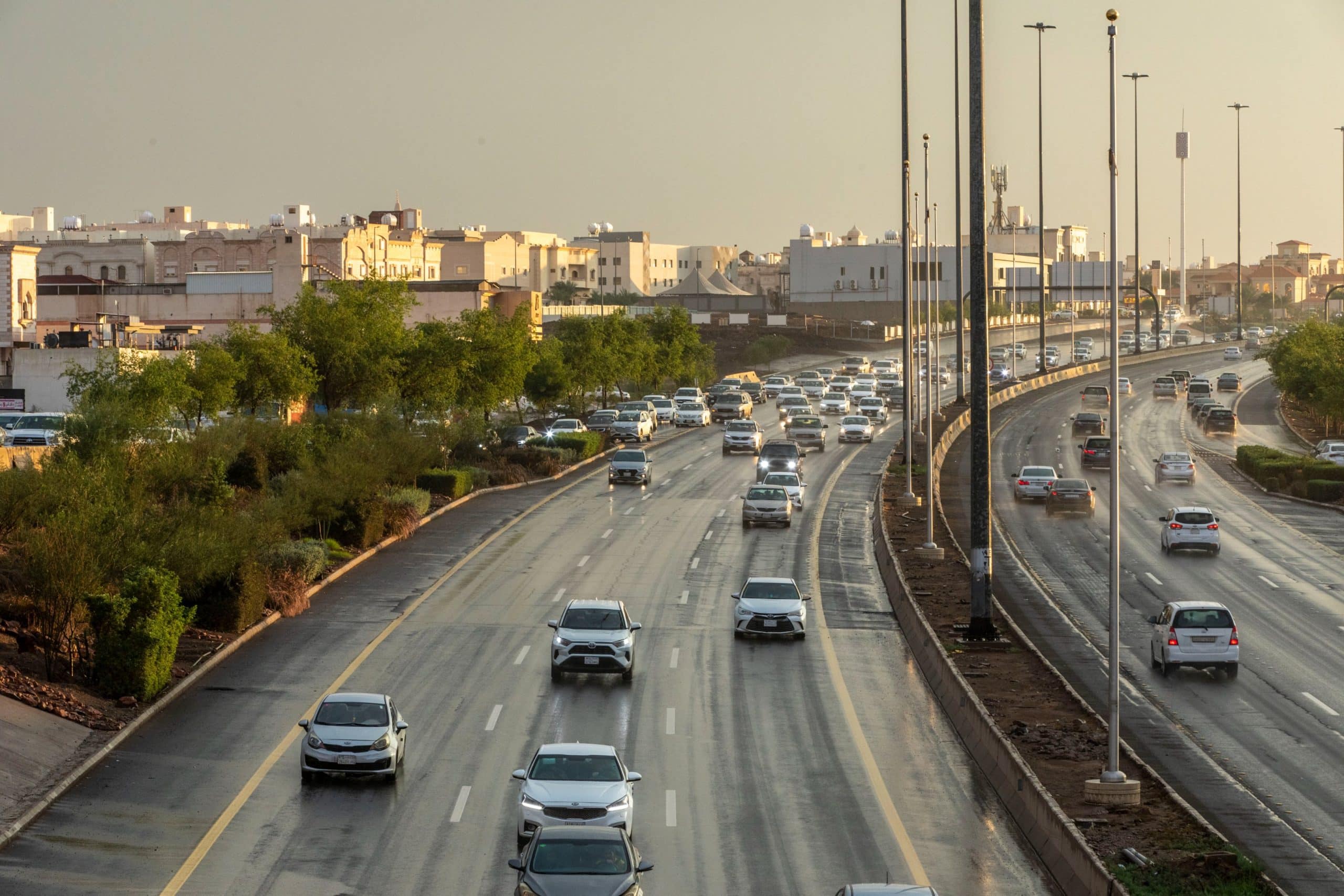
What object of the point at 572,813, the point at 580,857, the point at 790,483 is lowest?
the point at 790,483

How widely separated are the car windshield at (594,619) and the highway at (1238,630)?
9.24 meters

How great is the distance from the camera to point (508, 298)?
125062 millimetres

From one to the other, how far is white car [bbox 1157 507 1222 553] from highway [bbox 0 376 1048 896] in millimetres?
10186

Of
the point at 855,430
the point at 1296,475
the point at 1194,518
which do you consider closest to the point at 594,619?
the point at 1194,518

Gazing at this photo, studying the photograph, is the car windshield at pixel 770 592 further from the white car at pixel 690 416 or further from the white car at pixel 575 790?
the white car at pixel 690 416

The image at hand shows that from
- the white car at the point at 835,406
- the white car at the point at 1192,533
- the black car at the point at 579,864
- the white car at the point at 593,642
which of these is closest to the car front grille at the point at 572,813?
the black car at the point at 579,864

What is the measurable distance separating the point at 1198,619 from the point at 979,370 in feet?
22.2

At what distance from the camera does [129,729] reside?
28531 millimetres

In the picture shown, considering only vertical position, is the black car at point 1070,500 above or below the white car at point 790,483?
below

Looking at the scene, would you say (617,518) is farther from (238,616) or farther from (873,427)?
(873,427)

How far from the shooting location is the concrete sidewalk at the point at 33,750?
23969 millimetres

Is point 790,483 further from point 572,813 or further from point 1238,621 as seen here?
point 572,813

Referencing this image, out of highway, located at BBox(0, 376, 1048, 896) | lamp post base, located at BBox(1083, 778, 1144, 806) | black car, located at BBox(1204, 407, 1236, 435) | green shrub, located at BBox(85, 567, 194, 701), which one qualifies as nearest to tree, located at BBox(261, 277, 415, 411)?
highway, located at BBox(0, 376, 1048, 896)

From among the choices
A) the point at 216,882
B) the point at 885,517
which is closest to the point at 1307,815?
the point at 216,882
